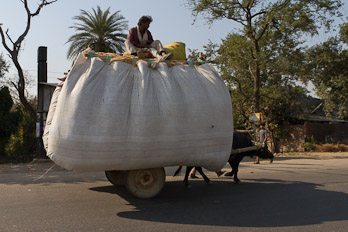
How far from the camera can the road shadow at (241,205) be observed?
5176 millimetres

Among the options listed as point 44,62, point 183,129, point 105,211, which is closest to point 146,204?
point 105,211

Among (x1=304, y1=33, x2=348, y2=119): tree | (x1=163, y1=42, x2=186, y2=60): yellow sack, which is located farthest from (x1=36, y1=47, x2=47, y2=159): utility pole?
(x1=304, y1=33, x2=348, y2=119): tree

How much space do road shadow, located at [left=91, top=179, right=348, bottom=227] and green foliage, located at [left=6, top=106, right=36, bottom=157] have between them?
1541 centimetres

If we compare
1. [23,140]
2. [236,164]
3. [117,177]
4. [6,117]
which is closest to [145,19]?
[117,177]

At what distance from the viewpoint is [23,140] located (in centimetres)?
2127

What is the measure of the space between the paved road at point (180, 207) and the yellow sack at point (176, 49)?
2.80m

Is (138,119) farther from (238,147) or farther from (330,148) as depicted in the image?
(330,148)

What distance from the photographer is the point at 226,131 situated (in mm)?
6273

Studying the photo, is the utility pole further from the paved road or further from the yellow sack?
the yellow sack

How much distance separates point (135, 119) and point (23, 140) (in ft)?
59.9

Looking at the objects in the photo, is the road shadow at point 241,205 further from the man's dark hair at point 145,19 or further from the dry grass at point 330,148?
the dry grass at point 330,148

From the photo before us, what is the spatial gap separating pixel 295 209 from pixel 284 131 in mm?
20354

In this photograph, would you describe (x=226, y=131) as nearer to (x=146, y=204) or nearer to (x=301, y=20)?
(x=146, y=204)

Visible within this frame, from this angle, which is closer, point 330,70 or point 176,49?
point 176,49
